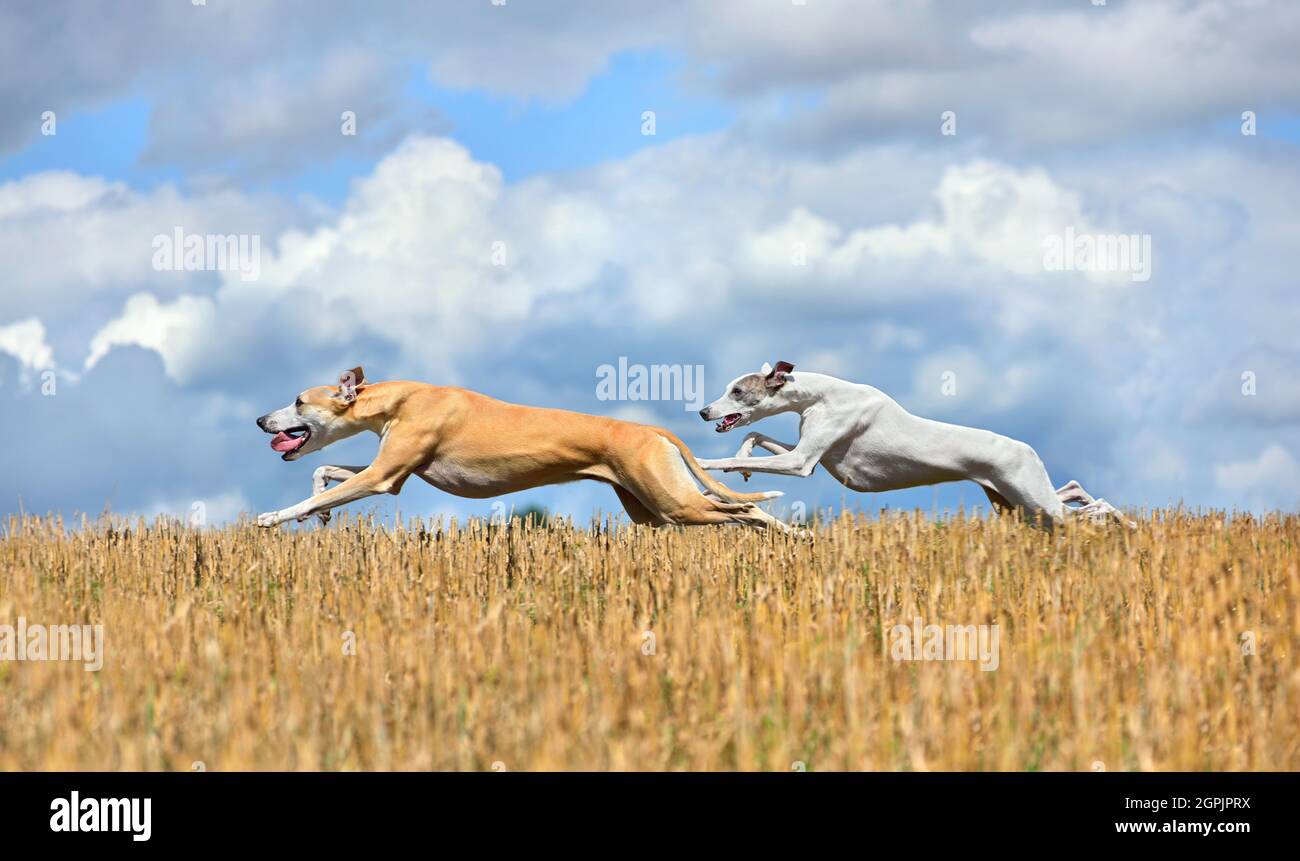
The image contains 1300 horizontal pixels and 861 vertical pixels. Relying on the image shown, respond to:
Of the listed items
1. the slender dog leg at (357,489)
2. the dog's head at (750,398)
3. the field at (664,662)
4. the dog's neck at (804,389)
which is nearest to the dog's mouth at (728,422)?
the dog's head at (750,398)

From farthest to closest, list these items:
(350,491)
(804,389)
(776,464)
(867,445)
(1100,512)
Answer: (1100,512) → (867,445) → (804,389) → (776,464) → (350,491)

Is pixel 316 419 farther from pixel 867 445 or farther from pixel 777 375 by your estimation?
pixel 867 445

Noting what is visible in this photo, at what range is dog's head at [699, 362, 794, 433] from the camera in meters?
10.5

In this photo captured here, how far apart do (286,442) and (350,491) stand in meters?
1.01

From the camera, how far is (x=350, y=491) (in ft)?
33.1

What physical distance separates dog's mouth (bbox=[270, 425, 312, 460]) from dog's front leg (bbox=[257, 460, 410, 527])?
66 centimetres

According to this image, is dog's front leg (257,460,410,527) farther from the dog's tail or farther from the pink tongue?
the dog's tail

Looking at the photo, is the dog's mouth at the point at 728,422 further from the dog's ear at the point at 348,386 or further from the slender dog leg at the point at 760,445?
the dog's ear at the point at 348,386

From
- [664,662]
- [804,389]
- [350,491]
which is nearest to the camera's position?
[664,662]

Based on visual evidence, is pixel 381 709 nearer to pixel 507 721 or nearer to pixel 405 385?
pixel 507 721

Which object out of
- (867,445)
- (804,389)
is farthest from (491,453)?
(867,445)

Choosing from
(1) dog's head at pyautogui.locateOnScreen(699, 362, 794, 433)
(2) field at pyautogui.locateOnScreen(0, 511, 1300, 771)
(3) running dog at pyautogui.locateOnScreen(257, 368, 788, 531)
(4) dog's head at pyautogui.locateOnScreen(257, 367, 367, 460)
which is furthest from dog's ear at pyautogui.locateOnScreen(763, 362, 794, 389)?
(4) dog's head at pyautogui.locateOnScreen(257, 367, 367, 460)

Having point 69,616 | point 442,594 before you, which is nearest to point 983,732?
point 442,594

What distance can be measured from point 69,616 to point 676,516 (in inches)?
189
